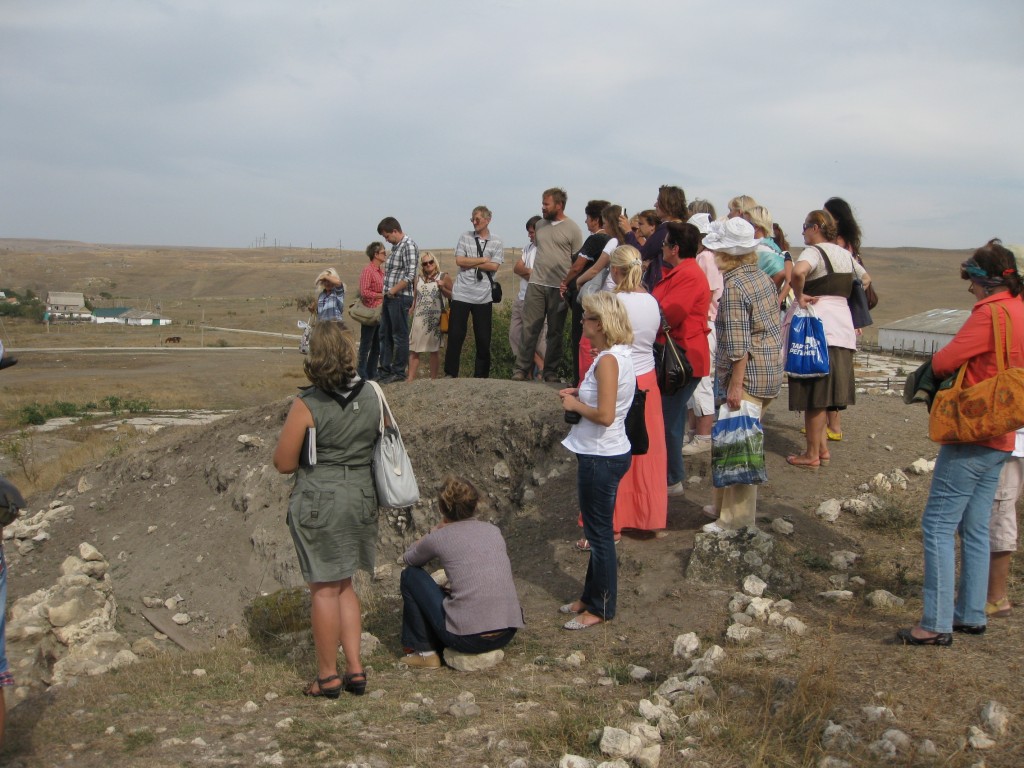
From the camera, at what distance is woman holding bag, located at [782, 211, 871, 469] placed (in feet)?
22.9

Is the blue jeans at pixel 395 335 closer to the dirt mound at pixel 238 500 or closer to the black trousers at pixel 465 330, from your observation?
the black trousers at pixel 465 330

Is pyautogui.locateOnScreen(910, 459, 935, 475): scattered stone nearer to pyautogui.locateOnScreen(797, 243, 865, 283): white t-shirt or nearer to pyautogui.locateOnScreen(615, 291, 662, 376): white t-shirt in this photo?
pyautogui.locateOnScreen(797, 243, 865, 283): white t-shirt

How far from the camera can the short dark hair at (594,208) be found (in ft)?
28.5

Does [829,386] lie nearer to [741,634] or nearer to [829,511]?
[829,511]

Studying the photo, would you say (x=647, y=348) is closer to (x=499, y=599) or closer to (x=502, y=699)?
(x=499, y=599)

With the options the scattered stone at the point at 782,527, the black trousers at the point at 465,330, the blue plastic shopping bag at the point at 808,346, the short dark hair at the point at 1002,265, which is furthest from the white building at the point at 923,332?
→ the short dark hair at the point at 1002,265

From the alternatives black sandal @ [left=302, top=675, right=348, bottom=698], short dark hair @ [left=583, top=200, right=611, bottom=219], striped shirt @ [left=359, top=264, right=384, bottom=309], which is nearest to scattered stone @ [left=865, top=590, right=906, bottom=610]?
black sandal @ [left=302, top=675, right=348, bottom=698]

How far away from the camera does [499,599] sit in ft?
16.0

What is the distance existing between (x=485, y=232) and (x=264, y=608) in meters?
5.01

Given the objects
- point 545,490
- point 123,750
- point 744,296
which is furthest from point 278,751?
point 545,490

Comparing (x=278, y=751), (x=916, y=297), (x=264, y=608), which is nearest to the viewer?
(x=278, y=751)

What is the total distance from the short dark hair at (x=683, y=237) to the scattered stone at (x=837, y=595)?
2.38 metres

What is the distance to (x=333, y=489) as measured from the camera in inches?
176

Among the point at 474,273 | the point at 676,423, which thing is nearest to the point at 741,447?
the point at 676,423
